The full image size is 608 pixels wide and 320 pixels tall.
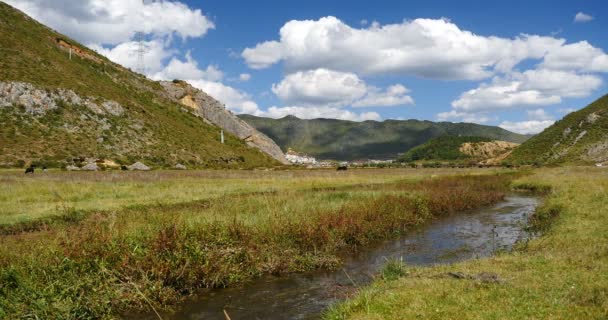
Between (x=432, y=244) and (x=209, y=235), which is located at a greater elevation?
(x=209, y=235)

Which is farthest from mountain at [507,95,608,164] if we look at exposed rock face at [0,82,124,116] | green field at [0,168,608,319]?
exposed rock face at [0,82,124,116]

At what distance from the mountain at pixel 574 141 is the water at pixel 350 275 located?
96212 mm

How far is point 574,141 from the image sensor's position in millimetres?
121875

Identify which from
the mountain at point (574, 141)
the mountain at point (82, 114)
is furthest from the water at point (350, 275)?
the mountain at point (574, 141)

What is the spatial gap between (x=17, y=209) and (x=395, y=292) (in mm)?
20401

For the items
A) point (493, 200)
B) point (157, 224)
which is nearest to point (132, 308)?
point (157, 224)

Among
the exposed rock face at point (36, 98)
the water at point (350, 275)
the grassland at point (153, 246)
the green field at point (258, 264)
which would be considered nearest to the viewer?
the green field at point (258, 264)

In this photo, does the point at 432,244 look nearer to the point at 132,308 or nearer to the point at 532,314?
the point at 532,314

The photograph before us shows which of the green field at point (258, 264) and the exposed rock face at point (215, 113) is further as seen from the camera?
the exposed rock face at point (215, 113)

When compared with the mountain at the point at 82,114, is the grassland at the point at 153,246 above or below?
below

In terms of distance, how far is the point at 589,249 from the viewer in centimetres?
1333

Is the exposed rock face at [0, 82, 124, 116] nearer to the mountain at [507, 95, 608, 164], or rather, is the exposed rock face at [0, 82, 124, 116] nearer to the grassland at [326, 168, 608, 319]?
the grassland at [326, 168, 608, 319]

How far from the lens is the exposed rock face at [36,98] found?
6325 centimetres

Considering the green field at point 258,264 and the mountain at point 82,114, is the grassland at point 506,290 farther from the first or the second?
the mountain at point 82,114
